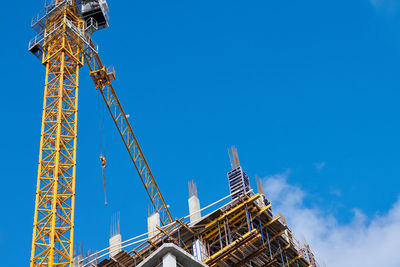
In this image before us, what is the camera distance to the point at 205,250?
3684 cm

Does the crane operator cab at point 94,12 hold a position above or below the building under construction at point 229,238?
above

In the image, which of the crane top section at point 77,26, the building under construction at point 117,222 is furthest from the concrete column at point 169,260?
the crane top section at point 77,26

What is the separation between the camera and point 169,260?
27203mm

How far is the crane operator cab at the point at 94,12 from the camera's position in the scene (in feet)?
189

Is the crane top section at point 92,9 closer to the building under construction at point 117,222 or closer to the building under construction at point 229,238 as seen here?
the building under construction at point 117,222

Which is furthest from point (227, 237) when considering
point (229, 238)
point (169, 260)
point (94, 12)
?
point (94, 12)

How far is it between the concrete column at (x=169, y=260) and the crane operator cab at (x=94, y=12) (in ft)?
111

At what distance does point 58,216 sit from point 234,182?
12.6 meters

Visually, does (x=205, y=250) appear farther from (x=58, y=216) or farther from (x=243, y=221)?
(x=58, y=216)

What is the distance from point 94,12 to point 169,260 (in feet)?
116

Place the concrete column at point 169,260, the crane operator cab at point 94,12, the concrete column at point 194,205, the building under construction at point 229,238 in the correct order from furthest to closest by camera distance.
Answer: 1. the crane operator cab at point 94,12
2. the concrete column at point 194,205
3. the building under construction at point 229,238
4. the concrete column at point 169,260

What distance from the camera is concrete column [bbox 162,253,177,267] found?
2712 cm

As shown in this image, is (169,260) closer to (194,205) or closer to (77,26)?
(194,205)

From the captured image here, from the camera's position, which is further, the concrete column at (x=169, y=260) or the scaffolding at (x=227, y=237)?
the scaffolding at (x=227, y=237)
